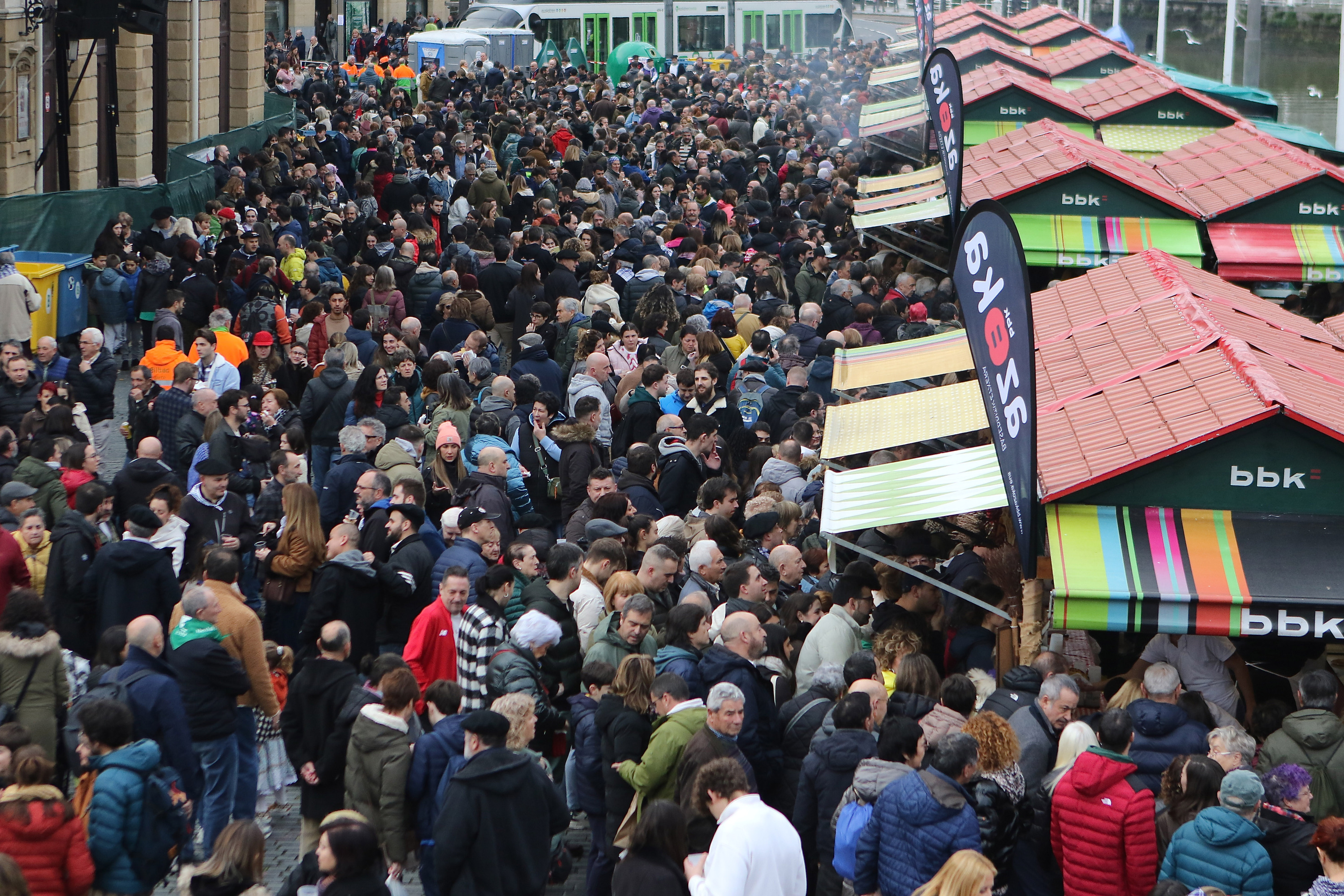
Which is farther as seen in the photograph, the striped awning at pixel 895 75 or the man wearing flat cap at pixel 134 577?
the striped awning at pixel 895 75

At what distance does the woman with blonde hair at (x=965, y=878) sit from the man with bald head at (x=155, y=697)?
134 inches

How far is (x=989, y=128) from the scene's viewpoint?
19.1 metres

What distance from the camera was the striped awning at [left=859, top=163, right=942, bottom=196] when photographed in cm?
1856

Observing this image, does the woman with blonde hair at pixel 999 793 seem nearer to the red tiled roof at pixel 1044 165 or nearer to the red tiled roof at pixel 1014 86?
the red tiled roof at pixel 1044 165

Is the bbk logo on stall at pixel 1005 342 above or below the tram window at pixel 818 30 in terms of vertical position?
below

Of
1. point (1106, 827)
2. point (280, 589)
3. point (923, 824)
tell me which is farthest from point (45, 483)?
point (1106, 827)

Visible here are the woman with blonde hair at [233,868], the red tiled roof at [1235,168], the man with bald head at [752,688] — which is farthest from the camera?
the red tiled roof at [1235,168]

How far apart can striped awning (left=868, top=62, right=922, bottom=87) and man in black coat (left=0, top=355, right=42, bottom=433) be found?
64.1ft

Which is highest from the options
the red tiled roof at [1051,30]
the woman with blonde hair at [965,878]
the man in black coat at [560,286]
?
the red tiled roof at [1051,30]

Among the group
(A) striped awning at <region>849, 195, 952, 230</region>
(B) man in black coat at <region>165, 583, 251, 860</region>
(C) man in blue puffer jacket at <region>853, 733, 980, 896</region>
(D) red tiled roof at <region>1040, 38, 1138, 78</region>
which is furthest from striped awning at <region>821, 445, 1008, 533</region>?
(D) red tiled roof at <region>1040, 38, 1138, 78</region>

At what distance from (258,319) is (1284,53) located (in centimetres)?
2735

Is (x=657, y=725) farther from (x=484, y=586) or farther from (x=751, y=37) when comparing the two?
(x=751, y=37)

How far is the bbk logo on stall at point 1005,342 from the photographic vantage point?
6.41 metres

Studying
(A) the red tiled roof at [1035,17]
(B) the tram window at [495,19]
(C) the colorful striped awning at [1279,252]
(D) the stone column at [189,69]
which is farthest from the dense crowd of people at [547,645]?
(B) the tram window at [495,19]
